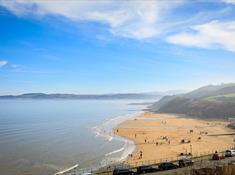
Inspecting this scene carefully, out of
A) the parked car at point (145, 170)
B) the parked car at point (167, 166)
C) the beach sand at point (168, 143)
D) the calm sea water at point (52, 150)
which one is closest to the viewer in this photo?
the parked car at point (145, 170)

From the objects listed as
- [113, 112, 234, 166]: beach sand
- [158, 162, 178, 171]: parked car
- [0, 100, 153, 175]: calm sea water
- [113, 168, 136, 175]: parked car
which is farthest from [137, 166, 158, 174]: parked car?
[0, 100, 153, 175]: calm sea water

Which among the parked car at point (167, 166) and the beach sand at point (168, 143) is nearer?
the parked car at point (167, 166)

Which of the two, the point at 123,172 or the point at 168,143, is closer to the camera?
A: the point at 123,172

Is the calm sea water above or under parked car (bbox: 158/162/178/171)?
under

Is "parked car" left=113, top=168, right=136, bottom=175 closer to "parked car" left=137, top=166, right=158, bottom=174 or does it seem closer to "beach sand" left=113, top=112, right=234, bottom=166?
"parked car" left=137, top=166, right=158, bottom=174

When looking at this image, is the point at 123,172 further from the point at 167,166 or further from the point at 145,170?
the point at 167,166

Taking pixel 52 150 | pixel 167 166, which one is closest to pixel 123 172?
pixel 167 166

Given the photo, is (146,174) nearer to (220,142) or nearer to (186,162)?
(186,162)

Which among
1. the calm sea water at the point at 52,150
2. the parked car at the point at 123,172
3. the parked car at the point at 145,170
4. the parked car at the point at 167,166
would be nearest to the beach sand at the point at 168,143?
the calm sea water at the point at 52,150

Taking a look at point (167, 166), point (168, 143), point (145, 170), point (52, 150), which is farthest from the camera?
point (168, 143)

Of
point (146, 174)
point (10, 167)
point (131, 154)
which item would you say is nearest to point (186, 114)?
point (131, 154)

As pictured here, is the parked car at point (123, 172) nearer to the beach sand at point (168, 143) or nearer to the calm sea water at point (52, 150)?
the beach sand at point (168, 143)

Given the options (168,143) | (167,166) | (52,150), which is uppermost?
(167,166)
